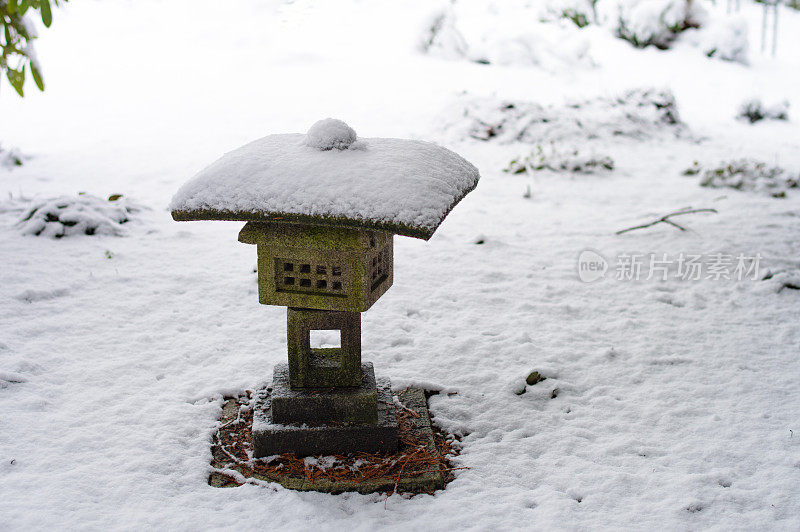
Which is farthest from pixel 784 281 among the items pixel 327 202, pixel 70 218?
pixel 70 218

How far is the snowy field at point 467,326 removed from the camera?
9.07 ft

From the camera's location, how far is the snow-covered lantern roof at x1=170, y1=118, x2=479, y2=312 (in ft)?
7.97

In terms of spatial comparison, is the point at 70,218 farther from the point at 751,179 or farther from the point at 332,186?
the point at 751,179

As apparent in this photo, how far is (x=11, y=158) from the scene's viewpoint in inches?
287

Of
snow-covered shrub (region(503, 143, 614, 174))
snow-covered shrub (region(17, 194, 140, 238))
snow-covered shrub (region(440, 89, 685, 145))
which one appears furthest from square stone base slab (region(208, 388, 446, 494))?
snow-covered shrub (region(440, 89, 685, 145))

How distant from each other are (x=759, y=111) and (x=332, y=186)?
32.2ft

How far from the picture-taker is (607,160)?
25.5 feet

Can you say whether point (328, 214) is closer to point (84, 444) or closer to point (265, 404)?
point (265, 404)

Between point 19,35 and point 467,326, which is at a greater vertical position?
point 19,35

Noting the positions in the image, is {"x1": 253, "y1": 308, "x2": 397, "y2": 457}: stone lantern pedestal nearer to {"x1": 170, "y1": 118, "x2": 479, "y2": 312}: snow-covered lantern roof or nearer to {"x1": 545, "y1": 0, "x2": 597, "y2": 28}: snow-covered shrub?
{"x1": 170, "y1": 118, "x2": 479, "y2": 312}: snow-covered lantern roof

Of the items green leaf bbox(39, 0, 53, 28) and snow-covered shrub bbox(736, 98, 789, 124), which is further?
snow-covered shrub bbox(736, 98, 789, 124)

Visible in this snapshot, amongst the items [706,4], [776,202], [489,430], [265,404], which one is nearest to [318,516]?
[265,404]

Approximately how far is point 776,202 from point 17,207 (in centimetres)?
676

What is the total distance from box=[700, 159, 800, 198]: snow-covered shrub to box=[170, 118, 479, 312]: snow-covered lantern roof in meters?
5.09
